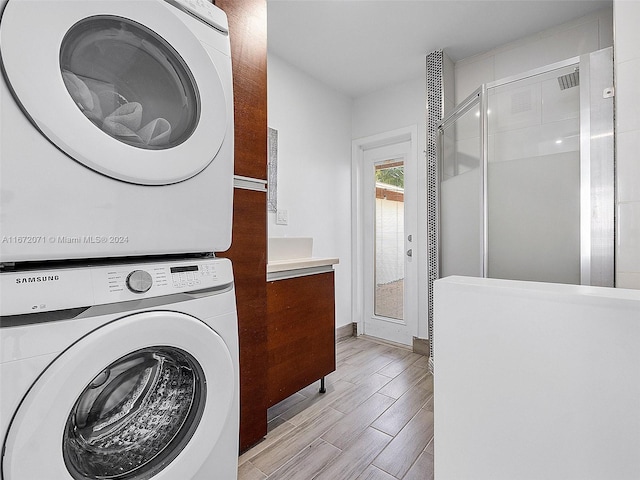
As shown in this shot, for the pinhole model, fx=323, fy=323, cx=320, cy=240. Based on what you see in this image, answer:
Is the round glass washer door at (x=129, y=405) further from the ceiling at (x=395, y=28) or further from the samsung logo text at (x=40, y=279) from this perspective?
the ceiling at (x=395, y=28)

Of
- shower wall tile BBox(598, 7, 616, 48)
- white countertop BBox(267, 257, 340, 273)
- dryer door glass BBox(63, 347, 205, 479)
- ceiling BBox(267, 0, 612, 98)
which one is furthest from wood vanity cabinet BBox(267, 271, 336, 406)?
shower wall tile BBox(598, 7, 616, 48)

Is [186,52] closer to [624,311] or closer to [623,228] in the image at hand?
[624,311]

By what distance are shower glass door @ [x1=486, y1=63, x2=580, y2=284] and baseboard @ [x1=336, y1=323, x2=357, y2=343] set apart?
1792 mm

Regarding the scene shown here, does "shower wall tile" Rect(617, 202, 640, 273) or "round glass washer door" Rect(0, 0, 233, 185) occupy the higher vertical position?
"round glass washer door" Rect(0, 0, 233, 185)

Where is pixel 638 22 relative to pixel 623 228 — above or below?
above

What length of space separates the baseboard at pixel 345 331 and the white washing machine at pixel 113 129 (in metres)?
2.41

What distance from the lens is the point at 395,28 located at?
2.35m

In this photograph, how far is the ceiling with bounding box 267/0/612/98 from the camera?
2121mm

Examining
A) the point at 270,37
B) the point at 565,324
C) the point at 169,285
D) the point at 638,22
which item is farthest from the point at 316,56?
the point at 565,324

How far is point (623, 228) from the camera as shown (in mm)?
1508

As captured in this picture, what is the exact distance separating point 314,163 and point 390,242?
1.12 meters

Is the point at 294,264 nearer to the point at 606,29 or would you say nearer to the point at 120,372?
the point at 120,372

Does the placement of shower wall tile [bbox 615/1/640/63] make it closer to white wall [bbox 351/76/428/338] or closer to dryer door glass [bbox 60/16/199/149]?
white wall [bbox 351/76/428/338]

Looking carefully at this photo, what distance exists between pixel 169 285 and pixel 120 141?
403 mm
